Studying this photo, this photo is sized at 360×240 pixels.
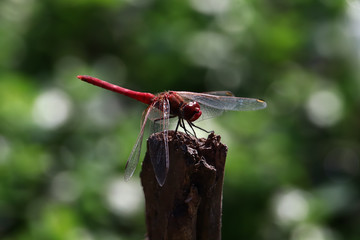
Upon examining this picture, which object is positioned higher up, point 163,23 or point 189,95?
point 163,23

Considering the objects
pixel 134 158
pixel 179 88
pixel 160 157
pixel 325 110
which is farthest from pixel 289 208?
pixel 160 157

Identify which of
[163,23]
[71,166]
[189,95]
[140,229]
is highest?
[163,23]

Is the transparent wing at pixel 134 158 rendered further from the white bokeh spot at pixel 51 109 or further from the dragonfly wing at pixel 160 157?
the white bokeh spot at pixel 51 109

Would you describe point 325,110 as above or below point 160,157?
above

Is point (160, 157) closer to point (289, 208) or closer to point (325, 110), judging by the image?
point (289, 208)

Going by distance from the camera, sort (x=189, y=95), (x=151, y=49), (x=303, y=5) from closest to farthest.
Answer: (x=189, y=95) < (x=151, y=49) < (x=303, y=5)

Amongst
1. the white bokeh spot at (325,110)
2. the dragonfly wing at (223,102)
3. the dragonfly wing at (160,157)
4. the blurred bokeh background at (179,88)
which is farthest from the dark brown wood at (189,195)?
the white bokeh spot at (325,110)

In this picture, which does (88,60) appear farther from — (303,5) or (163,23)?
(303,5)

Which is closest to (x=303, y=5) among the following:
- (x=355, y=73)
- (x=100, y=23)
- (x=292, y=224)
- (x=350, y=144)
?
(x=355, y=73)
